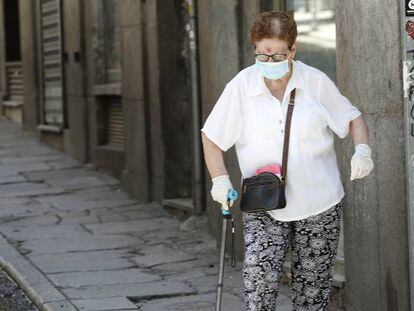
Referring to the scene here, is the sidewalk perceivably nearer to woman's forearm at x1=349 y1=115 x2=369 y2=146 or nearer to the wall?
the wall

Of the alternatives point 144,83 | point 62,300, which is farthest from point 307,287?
point 144,83

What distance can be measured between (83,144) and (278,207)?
30.5 ft

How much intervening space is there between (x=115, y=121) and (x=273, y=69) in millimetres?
8430

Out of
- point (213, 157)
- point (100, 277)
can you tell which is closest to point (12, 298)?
point (100, 277)

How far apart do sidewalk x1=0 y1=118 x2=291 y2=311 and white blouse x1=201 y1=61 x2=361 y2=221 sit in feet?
6.97

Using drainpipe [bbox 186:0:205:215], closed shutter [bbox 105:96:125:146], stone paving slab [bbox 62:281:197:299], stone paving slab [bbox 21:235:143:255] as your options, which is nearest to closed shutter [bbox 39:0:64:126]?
closed shutter [bbox 105:96:125:146]

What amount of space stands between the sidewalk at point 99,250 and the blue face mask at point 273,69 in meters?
2.43

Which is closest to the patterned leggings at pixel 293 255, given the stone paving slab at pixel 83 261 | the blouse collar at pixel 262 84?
the blouse collar at pixel 262 84

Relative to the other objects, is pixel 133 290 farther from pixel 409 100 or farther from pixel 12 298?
pixel 409 100

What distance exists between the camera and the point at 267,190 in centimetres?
482

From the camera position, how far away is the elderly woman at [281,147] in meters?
4.87

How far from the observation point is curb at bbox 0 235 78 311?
6.95 m

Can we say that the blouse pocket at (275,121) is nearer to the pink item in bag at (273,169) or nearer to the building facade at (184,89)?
Answer: the pink item in bag at (273,169)

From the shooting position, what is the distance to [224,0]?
330 inches
